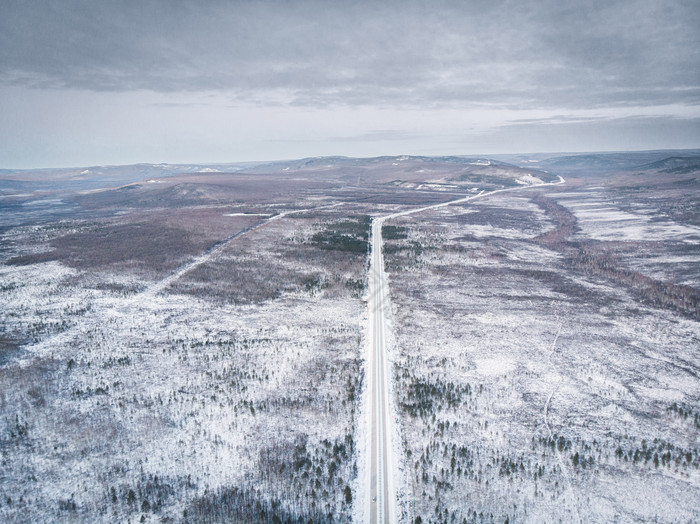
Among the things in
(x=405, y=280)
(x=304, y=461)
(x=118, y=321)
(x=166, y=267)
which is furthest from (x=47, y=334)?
(x=405, y=280)

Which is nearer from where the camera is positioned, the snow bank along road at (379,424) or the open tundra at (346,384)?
the snow bank along road at (379,424)

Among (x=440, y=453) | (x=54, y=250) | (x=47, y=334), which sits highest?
(x=54, y=250)

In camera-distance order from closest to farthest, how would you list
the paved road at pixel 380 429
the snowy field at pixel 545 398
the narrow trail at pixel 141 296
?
the paved road at pixel 380 429 → the snowy field at pixel 545 398 → the narrow trail at pixel 141 296

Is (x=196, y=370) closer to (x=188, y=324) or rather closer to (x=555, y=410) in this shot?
(x=188, y=324)

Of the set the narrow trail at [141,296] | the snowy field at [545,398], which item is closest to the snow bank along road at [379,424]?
the snowy field at [545,398]

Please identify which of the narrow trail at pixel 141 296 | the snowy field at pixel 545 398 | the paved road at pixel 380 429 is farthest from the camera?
the narrow trail at pixel 141 296

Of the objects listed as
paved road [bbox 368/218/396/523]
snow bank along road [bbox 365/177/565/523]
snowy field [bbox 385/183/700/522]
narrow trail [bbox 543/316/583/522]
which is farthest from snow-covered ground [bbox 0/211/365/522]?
narrow trail [bbox 543/316/583/522]

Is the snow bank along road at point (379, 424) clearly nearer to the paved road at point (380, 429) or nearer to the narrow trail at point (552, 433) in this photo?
the paved road at point (380, 429)

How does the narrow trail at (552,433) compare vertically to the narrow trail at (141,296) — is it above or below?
below
